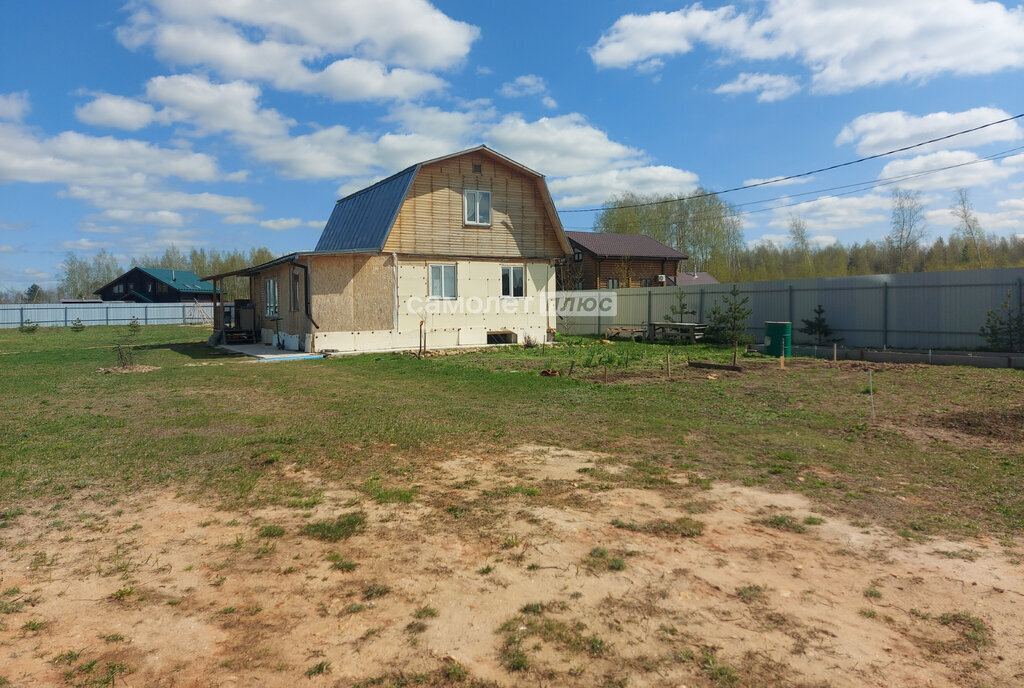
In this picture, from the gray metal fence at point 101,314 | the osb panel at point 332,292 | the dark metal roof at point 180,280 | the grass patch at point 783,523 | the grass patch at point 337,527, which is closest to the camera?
the grass patch at point 337,527

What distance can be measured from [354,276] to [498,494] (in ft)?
51.2

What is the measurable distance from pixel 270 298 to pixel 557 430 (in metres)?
18.9

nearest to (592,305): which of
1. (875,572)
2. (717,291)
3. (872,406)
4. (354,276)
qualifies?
(717,291)

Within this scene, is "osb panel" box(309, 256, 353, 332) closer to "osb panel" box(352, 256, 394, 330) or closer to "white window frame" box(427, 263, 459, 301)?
"osb panel" box(352, 256, 394, 330)

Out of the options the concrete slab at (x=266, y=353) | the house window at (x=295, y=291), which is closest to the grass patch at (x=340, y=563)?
→ the concrete slab at (x=266, y=353)

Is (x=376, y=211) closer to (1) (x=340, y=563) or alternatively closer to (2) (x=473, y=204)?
(2) (x=473, y=204)

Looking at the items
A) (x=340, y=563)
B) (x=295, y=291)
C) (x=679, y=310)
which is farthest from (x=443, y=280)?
(x=340, y=563)

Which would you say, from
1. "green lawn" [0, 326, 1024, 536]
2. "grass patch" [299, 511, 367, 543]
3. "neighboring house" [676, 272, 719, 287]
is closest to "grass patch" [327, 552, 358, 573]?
"grass patch" [299, 511, 367, 543]

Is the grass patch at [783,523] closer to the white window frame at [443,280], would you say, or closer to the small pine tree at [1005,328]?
the small pine tree at [1005,328]

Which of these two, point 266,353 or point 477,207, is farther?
point 477,207

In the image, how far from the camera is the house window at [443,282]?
69.6 feet

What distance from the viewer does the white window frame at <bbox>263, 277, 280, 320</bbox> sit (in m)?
23.1

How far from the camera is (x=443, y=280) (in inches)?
843

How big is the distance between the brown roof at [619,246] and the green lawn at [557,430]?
79.2 feet
